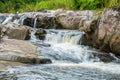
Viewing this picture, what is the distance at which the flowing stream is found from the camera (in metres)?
7.88

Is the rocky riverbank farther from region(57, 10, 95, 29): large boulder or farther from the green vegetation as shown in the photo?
the green vegetation

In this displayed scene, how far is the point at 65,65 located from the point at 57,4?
39.9ft

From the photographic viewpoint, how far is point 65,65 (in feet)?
30.8

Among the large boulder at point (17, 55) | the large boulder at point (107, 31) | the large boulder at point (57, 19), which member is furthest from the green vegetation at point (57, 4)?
the large boulder at point (17, 55)

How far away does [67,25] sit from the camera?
51.2 ft

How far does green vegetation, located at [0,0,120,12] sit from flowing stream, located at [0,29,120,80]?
3.23m

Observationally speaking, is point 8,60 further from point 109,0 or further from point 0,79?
point 109,0

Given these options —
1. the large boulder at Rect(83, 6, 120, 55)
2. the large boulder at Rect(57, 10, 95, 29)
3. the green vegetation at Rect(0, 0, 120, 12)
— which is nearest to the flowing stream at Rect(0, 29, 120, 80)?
the large boulder at Rect(83, 6, 120, 55)

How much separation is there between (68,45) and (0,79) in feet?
17.3

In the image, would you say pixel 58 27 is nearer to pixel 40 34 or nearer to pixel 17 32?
pixel 40 34

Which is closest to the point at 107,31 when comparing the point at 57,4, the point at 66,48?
the point at 66,48

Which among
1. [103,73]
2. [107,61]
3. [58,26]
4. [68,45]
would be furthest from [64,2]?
[103,73]

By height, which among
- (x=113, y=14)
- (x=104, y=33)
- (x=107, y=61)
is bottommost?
(x=107, y=61)

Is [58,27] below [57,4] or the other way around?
below
